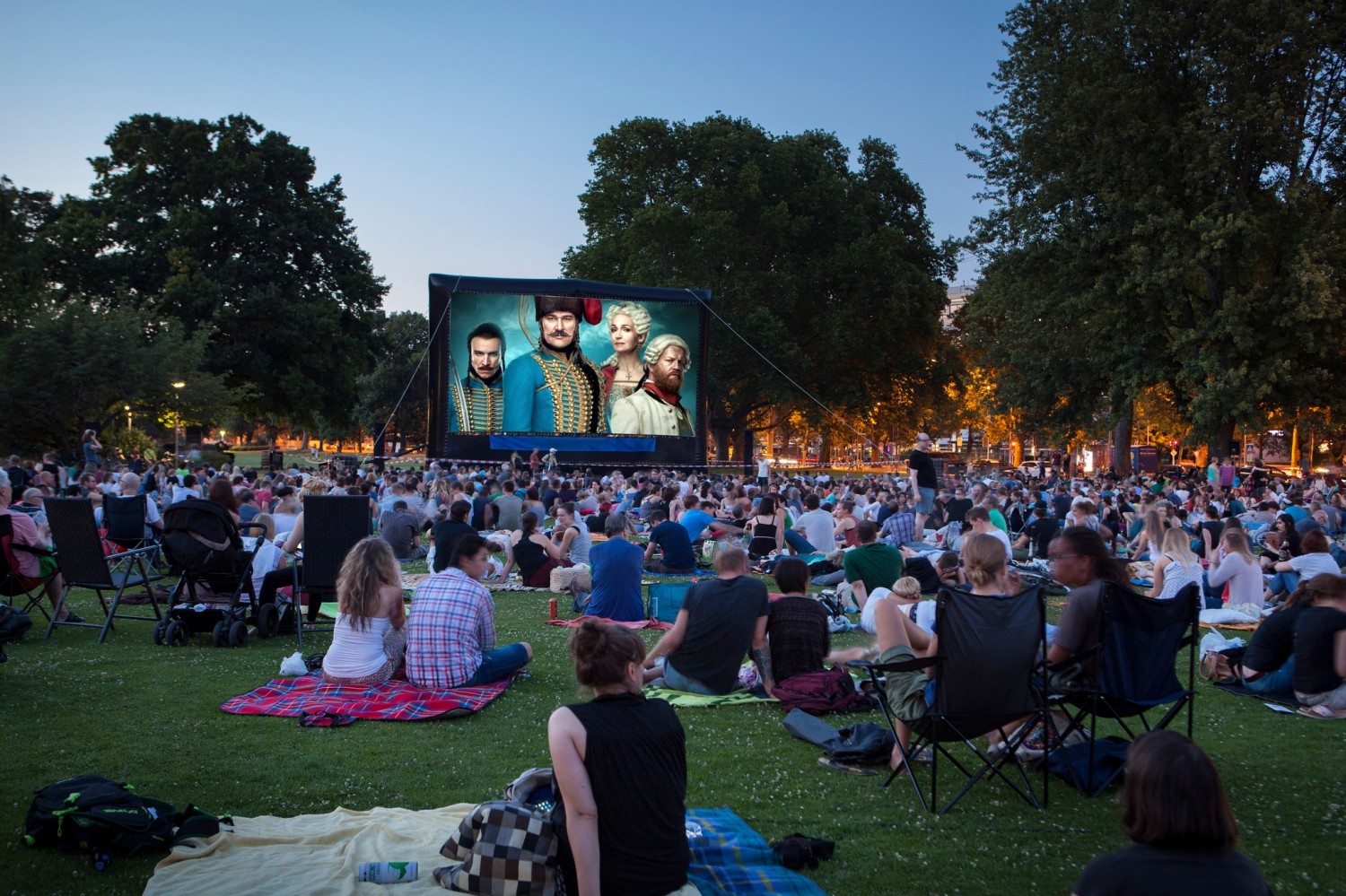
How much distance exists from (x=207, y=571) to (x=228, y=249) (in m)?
32.2

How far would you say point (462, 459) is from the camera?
88.7 ft

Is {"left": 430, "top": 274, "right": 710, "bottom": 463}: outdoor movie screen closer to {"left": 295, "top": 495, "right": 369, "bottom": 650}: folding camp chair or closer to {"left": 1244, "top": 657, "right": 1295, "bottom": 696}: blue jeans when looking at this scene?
{"left": 295, "top": 495, "right": 369, "bottom": 650}: folding camp chair

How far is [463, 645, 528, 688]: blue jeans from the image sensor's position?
6.80 metres

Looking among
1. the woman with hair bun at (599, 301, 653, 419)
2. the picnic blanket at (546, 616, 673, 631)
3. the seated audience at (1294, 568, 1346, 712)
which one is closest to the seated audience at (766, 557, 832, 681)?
the picnic blanket at (546, 616, 673, 631)

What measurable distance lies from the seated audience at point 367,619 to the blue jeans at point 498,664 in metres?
0.58

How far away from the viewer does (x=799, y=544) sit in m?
13.1

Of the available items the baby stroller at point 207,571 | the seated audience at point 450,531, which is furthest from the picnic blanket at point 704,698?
the baby stroller at point 207,571

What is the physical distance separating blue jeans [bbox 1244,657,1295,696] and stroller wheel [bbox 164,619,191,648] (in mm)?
7954

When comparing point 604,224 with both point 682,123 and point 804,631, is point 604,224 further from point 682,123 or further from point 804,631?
point 804,631

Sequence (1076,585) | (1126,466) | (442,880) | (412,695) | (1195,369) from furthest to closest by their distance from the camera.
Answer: (1126,466), (1195,369), (412,695), (1076,585), (442,880)

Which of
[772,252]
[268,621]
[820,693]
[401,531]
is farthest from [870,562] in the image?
[772,252]

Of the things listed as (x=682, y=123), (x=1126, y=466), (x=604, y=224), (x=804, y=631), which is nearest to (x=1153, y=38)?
(x=1126, y=466)

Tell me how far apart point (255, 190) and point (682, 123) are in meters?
16.2

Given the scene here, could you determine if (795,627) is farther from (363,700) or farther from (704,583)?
(363,700)
